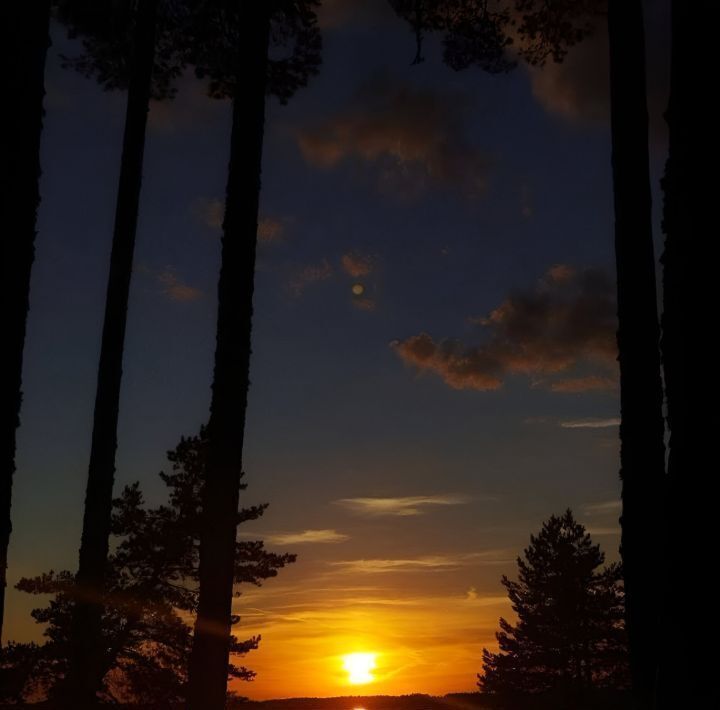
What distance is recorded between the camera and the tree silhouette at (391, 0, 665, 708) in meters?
9.80

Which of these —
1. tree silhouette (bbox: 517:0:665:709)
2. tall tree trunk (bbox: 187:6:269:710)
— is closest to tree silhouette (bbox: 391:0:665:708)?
tree silhouette (bbox: 517:0:665:709)

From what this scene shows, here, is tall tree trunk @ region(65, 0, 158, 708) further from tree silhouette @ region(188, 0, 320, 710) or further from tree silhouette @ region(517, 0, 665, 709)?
tree silhouette @ region(517, 0, 665, 709)

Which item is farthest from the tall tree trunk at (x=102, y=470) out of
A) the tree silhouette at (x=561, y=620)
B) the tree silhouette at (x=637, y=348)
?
the tree silhouette at (x=561, y=620)

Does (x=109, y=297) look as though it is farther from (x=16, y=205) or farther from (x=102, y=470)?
(x=16, y=205)

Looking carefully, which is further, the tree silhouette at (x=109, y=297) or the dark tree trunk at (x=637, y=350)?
the tree silhouette at (x=109, y=297)

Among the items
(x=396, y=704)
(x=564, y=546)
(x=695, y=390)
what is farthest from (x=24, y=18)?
(x=564, y=546)

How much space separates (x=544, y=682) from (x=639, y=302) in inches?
1202

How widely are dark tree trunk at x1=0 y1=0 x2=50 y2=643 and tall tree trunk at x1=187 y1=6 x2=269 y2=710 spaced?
18.0 ft

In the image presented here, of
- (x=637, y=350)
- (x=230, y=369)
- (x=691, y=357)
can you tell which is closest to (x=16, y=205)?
(x=691, y=357)

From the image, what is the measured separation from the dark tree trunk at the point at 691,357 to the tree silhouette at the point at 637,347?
510 cm

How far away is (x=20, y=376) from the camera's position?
483cm

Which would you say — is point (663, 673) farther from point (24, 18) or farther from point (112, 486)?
point (112, 486)

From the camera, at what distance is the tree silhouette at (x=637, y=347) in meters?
9.80

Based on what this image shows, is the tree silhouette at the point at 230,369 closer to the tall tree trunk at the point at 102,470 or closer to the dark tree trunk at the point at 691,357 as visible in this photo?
the tall tree trunk at the point at 102,470
